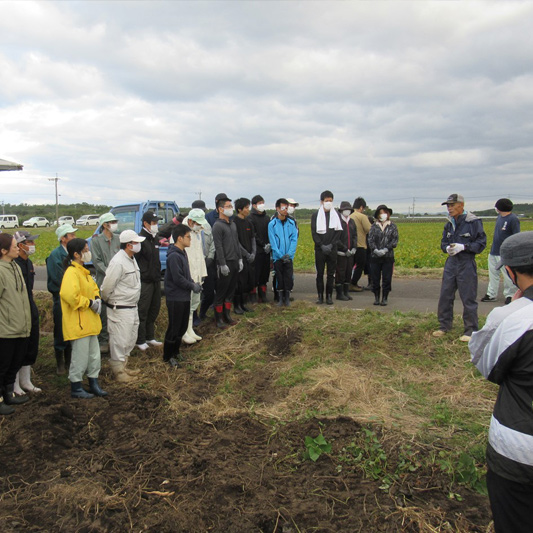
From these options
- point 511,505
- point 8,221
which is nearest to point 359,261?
point 511,505

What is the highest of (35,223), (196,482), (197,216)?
(35,223)

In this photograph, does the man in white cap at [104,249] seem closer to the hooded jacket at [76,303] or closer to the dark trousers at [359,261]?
the hooded jacket at [76,303]

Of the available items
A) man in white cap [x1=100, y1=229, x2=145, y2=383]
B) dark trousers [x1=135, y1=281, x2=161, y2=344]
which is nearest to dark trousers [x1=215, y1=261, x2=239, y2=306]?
dark trousers [x1=135, y1=281, x2=161, y2=344]

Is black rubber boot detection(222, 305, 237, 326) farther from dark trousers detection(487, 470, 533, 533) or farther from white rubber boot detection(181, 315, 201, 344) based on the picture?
dark trousers detection(487, 470, 533, 533)

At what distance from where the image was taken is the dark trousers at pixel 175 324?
606cm

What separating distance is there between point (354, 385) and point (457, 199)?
3111 mm

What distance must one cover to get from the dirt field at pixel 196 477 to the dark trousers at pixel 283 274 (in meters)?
3.86

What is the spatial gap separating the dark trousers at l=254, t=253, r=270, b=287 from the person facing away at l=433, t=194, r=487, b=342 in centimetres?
359

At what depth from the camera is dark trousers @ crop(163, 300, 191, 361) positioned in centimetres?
606

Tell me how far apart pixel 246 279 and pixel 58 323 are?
3.64 meters

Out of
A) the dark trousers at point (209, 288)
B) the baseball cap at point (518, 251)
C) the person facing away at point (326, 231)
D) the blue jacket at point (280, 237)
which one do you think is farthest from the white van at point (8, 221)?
the baseball cap at point (518, 251)

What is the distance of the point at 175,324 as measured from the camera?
6121 mm

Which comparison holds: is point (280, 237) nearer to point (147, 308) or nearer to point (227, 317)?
point (227, 317)

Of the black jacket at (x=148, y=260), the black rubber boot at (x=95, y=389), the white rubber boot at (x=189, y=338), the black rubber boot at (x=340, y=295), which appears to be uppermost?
the black jacket at (x=148, y=260)
